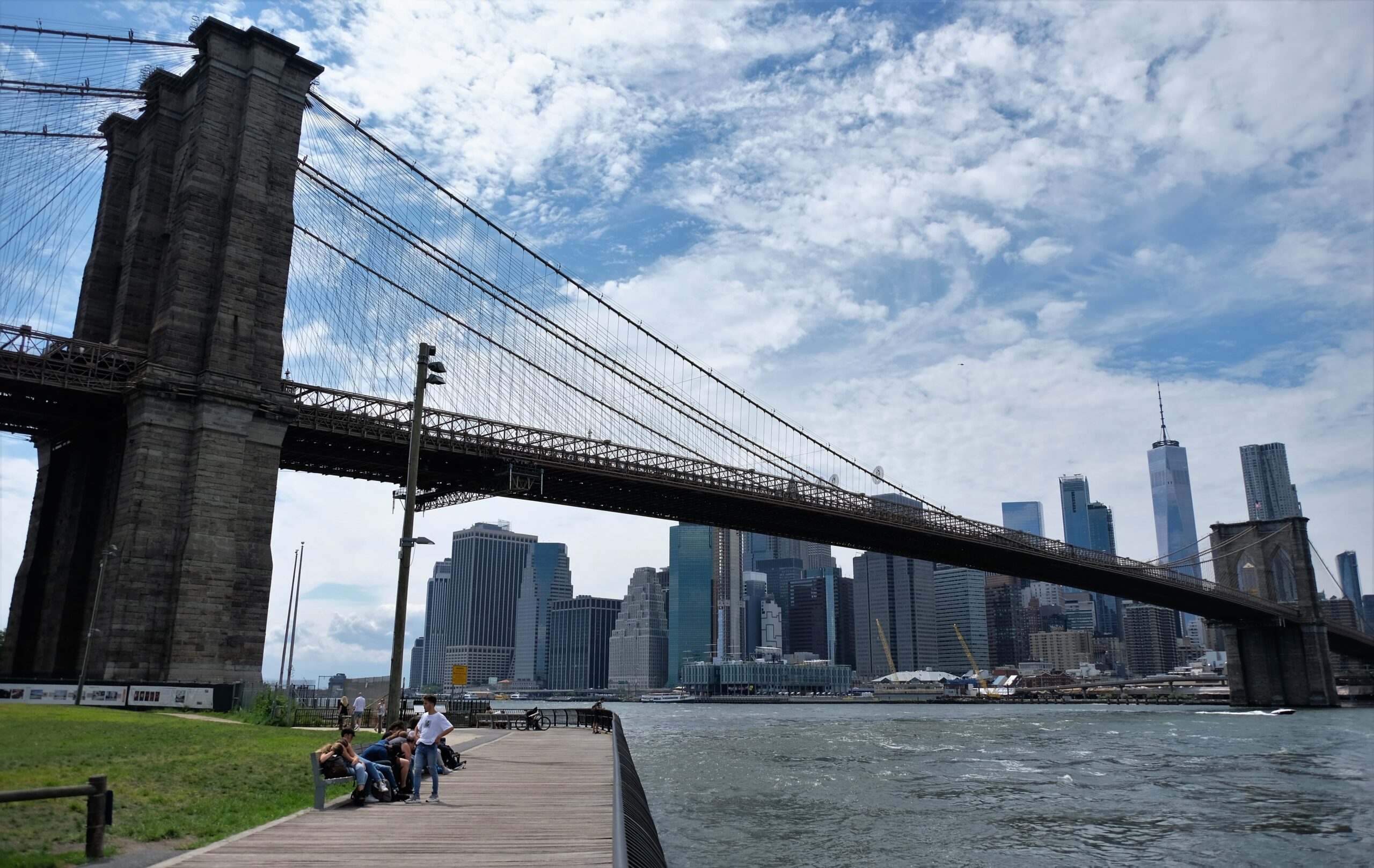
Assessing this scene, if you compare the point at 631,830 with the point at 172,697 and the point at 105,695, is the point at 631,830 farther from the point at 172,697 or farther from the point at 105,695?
the point at 105,695

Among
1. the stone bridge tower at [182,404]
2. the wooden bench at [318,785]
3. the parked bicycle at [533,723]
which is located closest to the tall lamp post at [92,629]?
the stone bridge tower at [182,404]

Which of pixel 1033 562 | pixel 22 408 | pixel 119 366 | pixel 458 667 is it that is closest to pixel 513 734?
pixel 458 667

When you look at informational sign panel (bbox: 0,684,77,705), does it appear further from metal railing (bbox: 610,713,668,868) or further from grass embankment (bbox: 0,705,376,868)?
metal railing (bbox: 610,713,668,868)

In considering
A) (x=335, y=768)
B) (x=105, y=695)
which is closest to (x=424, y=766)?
(x=335, y=768)

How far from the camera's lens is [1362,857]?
18688 mm

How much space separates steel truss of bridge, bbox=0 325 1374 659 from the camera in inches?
1555

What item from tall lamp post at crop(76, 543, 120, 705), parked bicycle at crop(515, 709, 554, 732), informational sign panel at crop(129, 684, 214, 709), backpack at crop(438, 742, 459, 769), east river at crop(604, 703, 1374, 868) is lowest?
east river at crop(604, 703, 1374, 868)

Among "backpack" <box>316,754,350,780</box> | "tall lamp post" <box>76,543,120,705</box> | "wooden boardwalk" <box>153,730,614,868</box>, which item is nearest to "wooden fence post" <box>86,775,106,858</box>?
"wooden boardwalk" <box>153,730,614,868</box>

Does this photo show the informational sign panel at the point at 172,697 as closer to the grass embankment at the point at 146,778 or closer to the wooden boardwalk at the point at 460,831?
the grass embankment at the point at 146,778

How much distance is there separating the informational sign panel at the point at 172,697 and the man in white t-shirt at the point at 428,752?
22.9 metres

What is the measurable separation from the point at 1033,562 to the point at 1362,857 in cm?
6685

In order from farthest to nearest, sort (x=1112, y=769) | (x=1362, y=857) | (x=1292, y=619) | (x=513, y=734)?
(x=1292, y=619), (x=1112, y=769), (x=513, y=734), (x=1362, y=857)

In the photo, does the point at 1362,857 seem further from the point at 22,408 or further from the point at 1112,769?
the point at 22,408

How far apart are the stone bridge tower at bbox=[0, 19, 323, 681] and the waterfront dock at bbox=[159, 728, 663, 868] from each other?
24810 millimetres
